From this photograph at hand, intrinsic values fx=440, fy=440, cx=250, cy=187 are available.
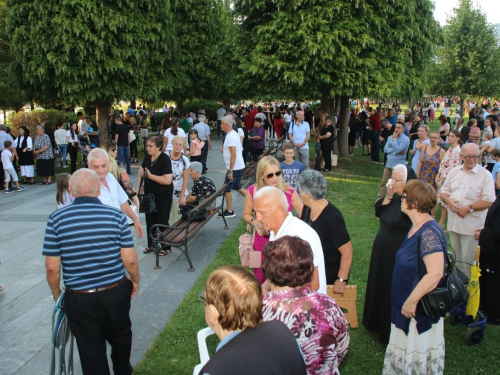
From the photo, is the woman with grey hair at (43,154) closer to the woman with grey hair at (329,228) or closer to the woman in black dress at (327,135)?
the woman in black dress at (327,135)

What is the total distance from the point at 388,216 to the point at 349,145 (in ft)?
52.1

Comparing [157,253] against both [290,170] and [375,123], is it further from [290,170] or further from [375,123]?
[375,123]

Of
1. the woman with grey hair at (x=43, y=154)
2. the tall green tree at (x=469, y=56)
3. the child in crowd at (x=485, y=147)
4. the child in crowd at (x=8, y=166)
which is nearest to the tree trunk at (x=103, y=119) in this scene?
the woman with grey hair at (x=43, y=154)

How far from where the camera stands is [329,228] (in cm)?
395

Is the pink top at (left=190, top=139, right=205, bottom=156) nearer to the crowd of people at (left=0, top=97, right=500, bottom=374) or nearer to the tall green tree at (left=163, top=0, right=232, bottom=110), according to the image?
the crowd of people at (left=0, top=97, right=500, bottom=374)

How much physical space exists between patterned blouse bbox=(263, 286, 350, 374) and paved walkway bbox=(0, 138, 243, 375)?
2535 mm

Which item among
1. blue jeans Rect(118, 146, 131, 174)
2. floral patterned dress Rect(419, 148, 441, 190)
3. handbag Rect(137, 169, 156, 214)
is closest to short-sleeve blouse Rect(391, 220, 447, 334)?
handbag Rect(137, 169, 156, 214)

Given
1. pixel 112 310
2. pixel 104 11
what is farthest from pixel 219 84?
pixel 112 310

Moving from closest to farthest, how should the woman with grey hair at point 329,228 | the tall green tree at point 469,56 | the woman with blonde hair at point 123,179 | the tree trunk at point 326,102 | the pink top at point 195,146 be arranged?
1. the woman with grey hair at point 329,228
2. the woman with blonde hair at point 123,179
3. the pink top at point 195,146
4. the tree trunk at point 326,102
5. the tall green tree at point 469,56

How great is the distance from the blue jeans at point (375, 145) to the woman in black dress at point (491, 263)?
1202 cm

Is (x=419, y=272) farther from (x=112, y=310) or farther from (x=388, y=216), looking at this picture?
(x=112, y=310)

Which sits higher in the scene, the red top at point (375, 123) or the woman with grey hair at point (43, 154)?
the red top at point (375, 123)

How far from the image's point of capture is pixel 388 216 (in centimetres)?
434

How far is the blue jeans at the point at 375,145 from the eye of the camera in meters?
16.8
